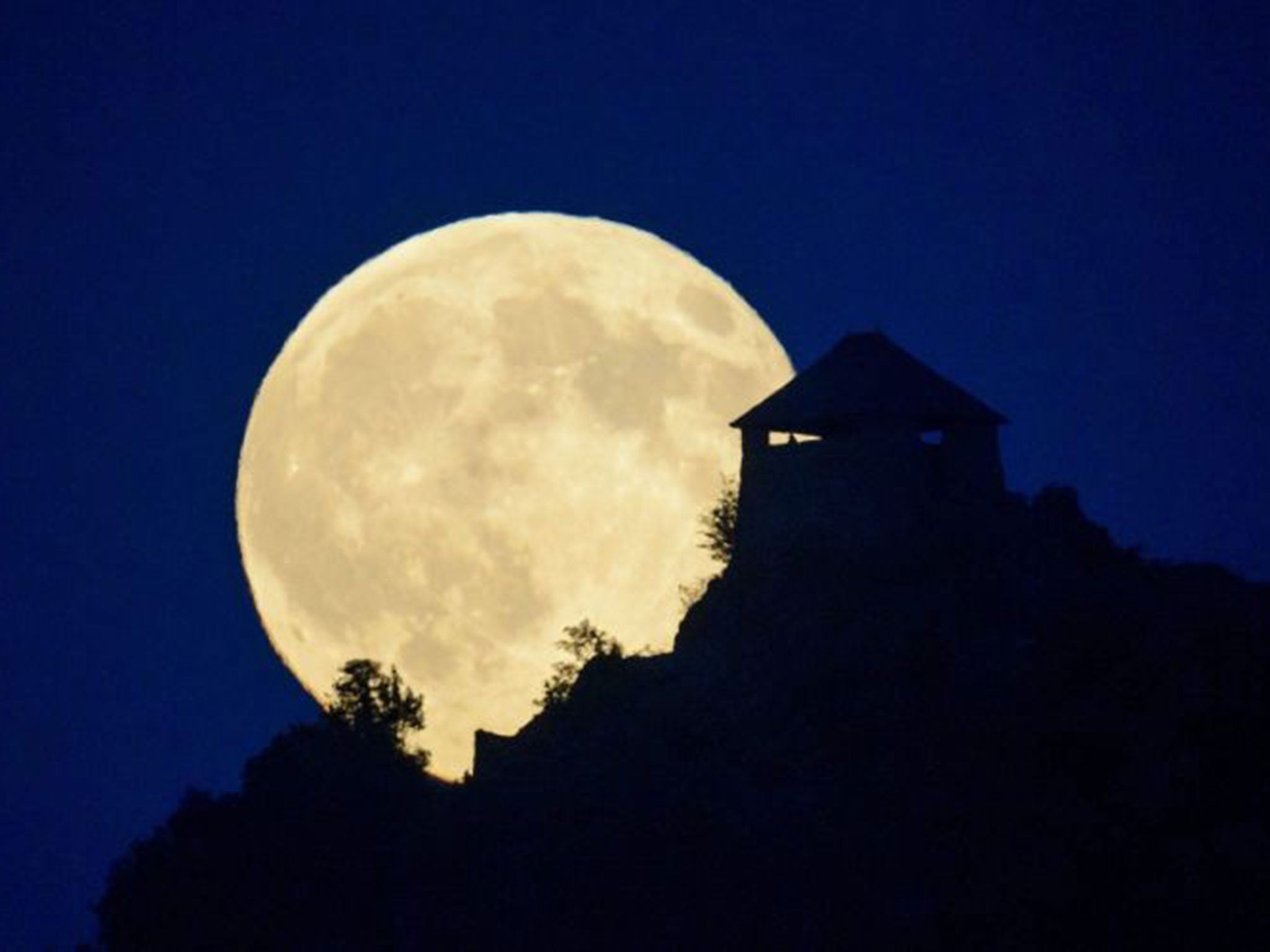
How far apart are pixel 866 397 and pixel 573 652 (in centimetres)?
1184

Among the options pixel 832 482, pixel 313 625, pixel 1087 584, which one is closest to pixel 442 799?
pixel 313 625

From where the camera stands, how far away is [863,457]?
51625 mm

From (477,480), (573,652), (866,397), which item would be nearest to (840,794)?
(866,397)

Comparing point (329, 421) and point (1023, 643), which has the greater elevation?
point (329, 421)

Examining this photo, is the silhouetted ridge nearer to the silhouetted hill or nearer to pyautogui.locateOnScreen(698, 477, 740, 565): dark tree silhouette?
the silhouetted hill

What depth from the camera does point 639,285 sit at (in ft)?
202

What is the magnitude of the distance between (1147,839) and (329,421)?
2852 cm

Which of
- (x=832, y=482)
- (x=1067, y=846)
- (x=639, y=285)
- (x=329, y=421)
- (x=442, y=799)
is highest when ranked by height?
(x=639, y=285)

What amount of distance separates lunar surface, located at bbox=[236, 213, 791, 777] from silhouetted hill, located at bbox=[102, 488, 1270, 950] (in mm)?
3879

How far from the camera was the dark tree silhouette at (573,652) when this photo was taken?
185ft

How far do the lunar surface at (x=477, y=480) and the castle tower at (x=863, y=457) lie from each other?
14.9ft

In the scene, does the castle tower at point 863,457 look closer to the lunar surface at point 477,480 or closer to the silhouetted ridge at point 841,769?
the silhouetted ridge at point 841,769

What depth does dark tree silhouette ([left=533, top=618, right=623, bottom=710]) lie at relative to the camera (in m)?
56.5

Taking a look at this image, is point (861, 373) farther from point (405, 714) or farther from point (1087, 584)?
point (405, 714)
